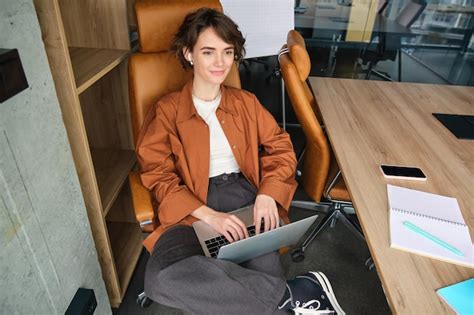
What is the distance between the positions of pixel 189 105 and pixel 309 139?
0.57 meters

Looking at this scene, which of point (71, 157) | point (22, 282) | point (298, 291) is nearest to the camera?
point (22, 282)

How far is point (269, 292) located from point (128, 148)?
3.47ft

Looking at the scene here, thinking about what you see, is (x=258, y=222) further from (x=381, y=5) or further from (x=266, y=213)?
(x=381, y=5)

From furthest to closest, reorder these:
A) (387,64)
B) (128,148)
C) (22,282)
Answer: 1. (387,64)
2. (128,148)
3. (22,282)

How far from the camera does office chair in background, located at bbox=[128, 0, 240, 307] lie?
1.28 meters

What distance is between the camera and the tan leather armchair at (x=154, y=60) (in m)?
1.28

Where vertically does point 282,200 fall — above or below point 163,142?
below

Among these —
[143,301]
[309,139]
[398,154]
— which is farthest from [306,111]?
[143,301]

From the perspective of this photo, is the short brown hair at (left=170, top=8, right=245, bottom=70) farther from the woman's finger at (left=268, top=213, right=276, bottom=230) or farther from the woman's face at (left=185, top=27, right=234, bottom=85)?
the woman's finger at (left=268, top=213, right=276, bottom=230)

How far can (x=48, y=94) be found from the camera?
2.82ft

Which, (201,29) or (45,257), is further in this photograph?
(201,29)

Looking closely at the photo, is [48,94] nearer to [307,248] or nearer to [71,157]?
[71,157]

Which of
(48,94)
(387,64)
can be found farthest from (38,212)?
(387,64)

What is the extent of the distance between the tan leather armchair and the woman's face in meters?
0.19
